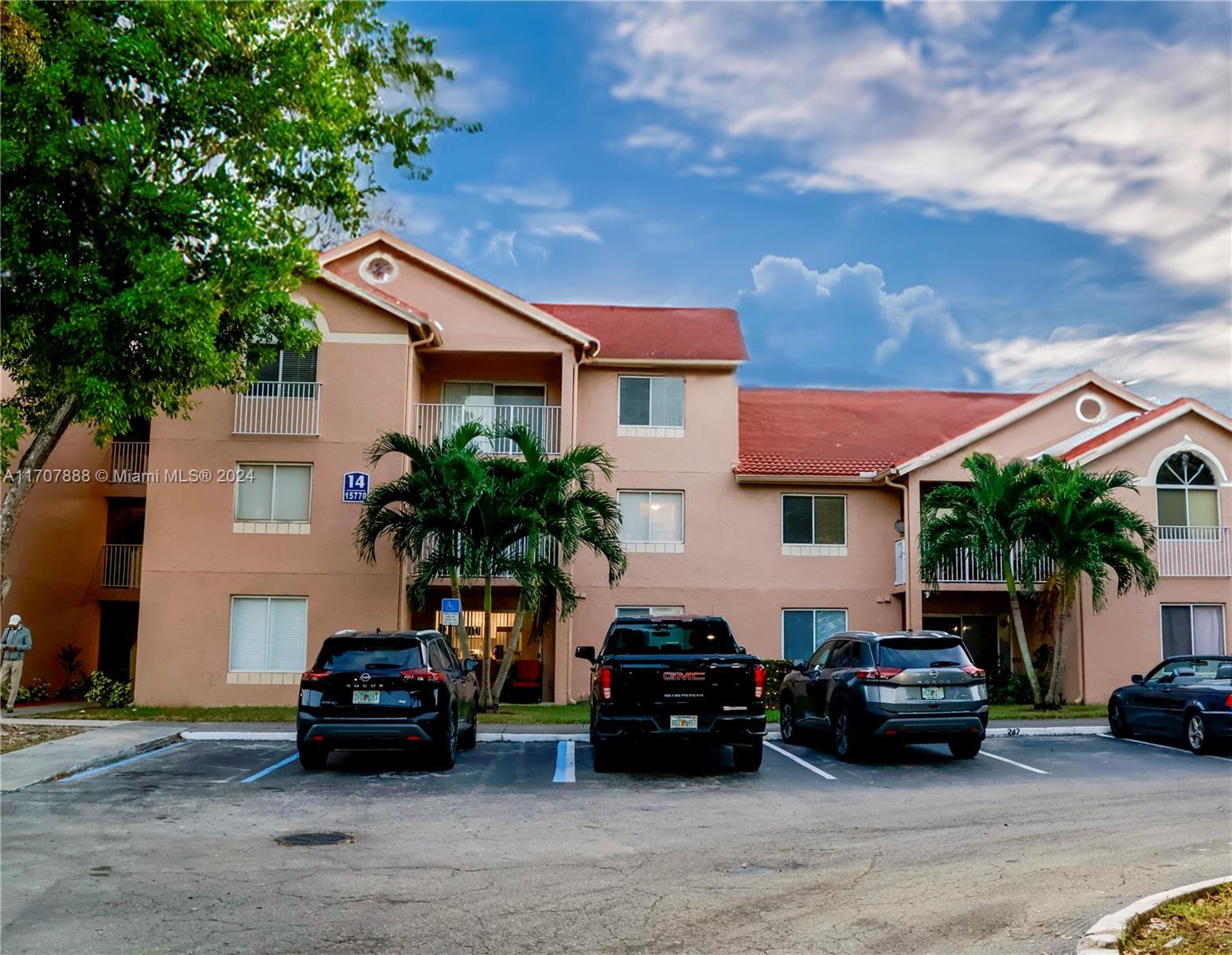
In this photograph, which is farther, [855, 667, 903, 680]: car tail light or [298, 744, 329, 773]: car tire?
[855, 667, 903, 680]: car tail light

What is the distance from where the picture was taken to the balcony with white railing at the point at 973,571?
83.3ft

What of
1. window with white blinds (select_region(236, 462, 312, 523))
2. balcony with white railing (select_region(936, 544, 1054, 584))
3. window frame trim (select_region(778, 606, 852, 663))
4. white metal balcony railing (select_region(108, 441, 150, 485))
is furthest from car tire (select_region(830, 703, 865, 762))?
white metal balcony railing (select_region(108, 441, 150, 485))

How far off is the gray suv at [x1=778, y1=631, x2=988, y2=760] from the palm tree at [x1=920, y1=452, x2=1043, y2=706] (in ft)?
26.8

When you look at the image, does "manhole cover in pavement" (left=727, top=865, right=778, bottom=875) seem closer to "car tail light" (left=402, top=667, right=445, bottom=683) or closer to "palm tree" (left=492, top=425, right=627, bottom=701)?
"car tail light" (left=402, top=667, right=445, bottom=683)

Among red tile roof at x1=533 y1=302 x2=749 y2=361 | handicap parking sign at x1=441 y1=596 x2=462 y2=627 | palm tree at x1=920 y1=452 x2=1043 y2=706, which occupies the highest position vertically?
red tile roof at x1=533 y1=302 x2=749 y2=361

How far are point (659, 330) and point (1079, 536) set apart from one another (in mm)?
10649

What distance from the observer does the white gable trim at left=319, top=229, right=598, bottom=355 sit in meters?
24.7

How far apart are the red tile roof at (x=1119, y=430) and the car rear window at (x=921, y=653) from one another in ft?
41.2

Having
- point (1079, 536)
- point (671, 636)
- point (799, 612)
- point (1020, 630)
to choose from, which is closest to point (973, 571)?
point (1020, 630)

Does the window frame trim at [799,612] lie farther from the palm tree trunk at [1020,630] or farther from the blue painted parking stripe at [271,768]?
the blue painted parking stripe at [271,768]

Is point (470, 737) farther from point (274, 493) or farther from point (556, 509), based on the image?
point (274, 493)

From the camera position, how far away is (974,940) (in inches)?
261

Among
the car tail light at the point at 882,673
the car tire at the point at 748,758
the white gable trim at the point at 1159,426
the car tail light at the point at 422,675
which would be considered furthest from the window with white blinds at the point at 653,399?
the car tail light at the point at 422,675

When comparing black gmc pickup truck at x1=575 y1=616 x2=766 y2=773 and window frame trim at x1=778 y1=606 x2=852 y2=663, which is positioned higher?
window frame trim at x1=778 y1=606 x2=852 y2=663
